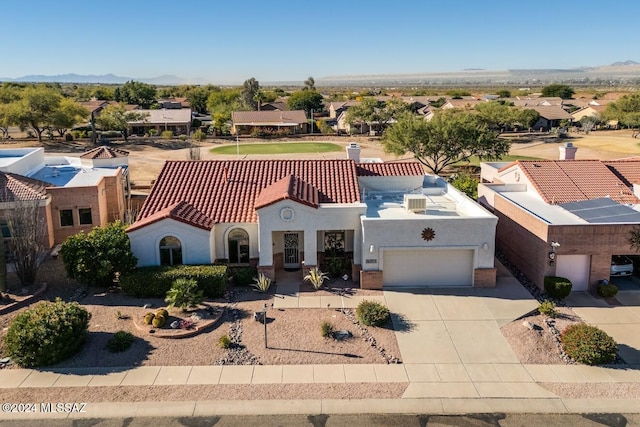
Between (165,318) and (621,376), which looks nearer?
(621,376)

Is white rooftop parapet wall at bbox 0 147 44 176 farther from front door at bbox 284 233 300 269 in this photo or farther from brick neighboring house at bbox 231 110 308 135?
brick neighboring house at bbox 231 110 308 135

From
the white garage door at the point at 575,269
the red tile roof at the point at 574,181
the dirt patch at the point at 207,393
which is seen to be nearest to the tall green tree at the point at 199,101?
the red tile roof at the point at 574,181

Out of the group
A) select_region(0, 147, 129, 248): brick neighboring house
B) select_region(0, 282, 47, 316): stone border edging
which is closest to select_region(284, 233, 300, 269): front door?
select_region(0, 282, 47, 316): stone border edging

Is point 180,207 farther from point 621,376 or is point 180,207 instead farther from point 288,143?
point 288,143

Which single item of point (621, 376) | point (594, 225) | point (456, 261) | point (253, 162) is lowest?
point (621, 376)

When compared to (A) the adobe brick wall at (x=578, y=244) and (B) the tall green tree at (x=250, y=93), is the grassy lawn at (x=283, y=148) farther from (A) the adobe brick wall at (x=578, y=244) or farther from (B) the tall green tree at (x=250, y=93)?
(A) the adobe brick wall at (x=578, y=244)

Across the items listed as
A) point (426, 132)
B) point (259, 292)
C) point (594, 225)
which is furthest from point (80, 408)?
point (426, 132)
